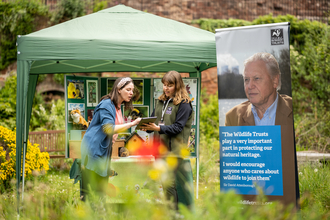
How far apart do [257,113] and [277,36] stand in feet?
2.77

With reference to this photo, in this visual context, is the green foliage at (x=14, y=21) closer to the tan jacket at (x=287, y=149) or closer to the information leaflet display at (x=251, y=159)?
the information leaflet display at (x=251, y=159)

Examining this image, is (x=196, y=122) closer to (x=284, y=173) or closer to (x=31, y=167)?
(x=284, y=173)

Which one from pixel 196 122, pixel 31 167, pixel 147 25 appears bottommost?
pixel 31 167

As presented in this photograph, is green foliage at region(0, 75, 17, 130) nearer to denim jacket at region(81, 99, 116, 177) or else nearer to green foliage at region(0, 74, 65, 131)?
green foliage at region(0, 74, 65, 131)

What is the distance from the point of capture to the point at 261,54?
125 inches

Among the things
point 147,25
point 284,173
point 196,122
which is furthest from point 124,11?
point 284,173

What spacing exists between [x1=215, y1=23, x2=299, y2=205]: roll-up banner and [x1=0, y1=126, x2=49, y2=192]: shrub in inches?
100

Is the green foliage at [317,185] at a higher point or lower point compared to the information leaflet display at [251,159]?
lower

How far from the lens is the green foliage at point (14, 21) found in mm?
9711

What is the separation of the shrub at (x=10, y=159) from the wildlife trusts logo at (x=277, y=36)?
3289 mm

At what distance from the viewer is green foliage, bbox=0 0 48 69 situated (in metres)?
9.71

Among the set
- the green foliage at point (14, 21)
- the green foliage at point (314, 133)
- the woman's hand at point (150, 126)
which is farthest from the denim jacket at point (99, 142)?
the green foliage at point (14, 21)

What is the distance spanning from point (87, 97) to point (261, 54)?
102 inches

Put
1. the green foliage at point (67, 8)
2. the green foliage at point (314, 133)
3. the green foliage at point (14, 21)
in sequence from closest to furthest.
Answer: the green foliage at point (314, 133) → the green foliage at point (14, 21) → the green foliage at point (67, 8)
